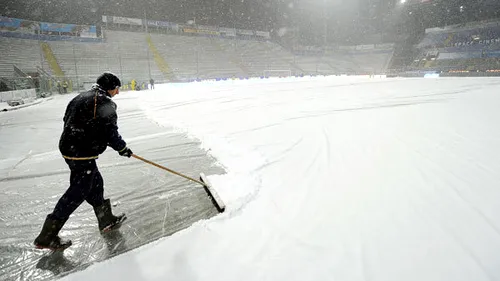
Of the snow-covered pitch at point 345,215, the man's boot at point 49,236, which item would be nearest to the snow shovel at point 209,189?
the snow-covered pitch at point 345,215

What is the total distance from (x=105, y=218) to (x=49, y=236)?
409mm

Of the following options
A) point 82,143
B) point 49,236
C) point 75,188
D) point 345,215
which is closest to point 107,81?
point 82,143

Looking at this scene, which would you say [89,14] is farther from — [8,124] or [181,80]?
[8,124]

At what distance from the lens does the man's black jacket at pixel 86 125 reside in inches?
82.0

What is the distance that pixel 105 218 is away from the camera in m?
2.41

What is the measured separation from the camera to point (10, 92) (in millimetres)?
13383

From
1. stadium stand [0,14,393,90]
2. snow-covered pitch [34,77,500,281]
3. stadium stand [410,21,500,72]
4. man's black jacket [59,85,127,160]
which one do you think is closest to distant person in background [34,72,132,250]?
man's black jacket [59,85,127,160]

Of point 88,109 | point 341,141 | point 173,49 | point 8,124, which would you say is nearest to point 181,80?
point 173,49

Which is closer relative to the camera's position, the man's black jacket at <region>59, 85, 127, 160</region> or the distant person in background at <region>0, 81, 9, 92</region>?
the man's black jacket at <region>59, 85, 127, 160</region>

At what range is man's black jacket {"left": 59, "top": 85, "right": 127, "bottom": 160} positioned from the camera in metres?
2.08

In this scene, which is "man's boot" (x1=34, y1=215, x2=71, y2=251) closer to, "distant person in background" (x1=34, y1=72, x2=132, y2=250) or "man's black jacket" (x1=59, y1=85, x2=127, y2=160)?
"distant person in background" (x1=34, y1=72, x2=132, y2=250)

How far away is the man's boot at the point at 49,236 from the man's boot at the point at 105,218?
28cm

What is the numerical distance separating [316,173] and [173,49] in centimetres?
2926

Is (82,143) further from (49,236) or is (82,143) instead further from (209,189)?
(209,189)
